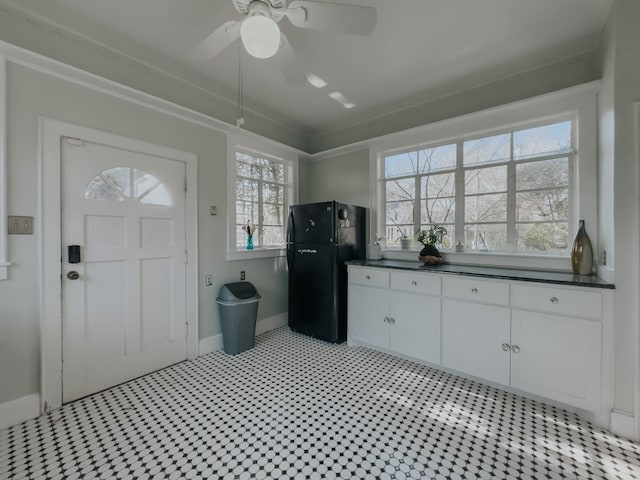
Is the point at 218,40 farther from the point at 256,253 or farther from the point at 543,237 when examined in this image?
the point at 543,237

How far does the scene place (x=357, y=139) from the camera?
12.5 feet

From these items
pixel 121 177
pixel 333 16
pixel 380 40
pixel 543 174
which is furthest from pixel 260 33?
pixel 543 174

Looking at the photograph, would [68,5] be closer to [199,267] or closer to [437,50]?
[199,267]

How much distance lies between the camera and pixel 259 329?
3.53 m

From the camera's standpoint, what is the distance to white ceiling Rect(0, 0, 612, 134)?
1942 mm

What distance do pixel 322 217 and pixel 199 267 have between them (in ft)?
4.64

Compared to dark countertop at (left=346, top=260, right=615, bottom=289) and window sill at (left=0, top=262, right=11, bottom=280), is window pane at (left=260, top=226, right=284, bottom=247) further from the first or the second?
window sill at (left=0, top=262, right=11, bottom=280)

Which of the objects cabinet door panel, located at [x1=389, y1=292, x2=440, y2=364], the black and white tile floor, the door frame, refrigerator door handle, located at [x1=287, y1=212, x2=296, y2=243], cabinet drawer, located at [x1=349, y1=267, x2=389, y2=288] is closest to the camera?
the black and white tile floor

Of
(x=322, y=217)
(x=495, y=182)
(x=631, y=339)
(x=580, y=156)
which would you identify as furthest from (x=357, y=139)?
(x=631, y=339)

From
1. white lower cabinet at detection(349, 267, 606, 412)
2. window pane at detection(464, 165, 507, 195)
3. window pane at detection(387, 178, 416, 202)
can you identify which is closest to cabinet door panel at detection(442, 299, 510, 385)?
white lower cabinet at detection(349, 267, 606, 412)

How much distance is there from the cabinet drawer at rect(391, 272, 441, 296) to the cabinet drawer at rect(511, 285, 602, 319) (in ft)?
1.93

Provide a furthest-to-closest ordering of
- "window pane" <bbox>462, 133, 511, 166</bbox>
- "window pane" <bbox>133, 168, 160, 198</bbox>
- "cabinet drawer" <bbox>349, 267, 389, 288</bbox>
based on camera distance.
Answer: "cabinet drawer" <bbox>349, 267, 389, 288</bbox>
"window pane" <bbox>462, 133, 511, 166</bbox>
"window pane" <bbox>133, 168, 160, 198</bbox>

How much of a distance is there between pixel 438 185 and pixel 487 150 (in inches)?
22.3

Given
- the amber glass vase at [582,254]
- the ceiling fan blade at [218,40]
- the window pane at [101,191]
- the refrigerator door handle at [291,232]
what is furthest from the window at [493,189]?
the window pane at [101,191]
